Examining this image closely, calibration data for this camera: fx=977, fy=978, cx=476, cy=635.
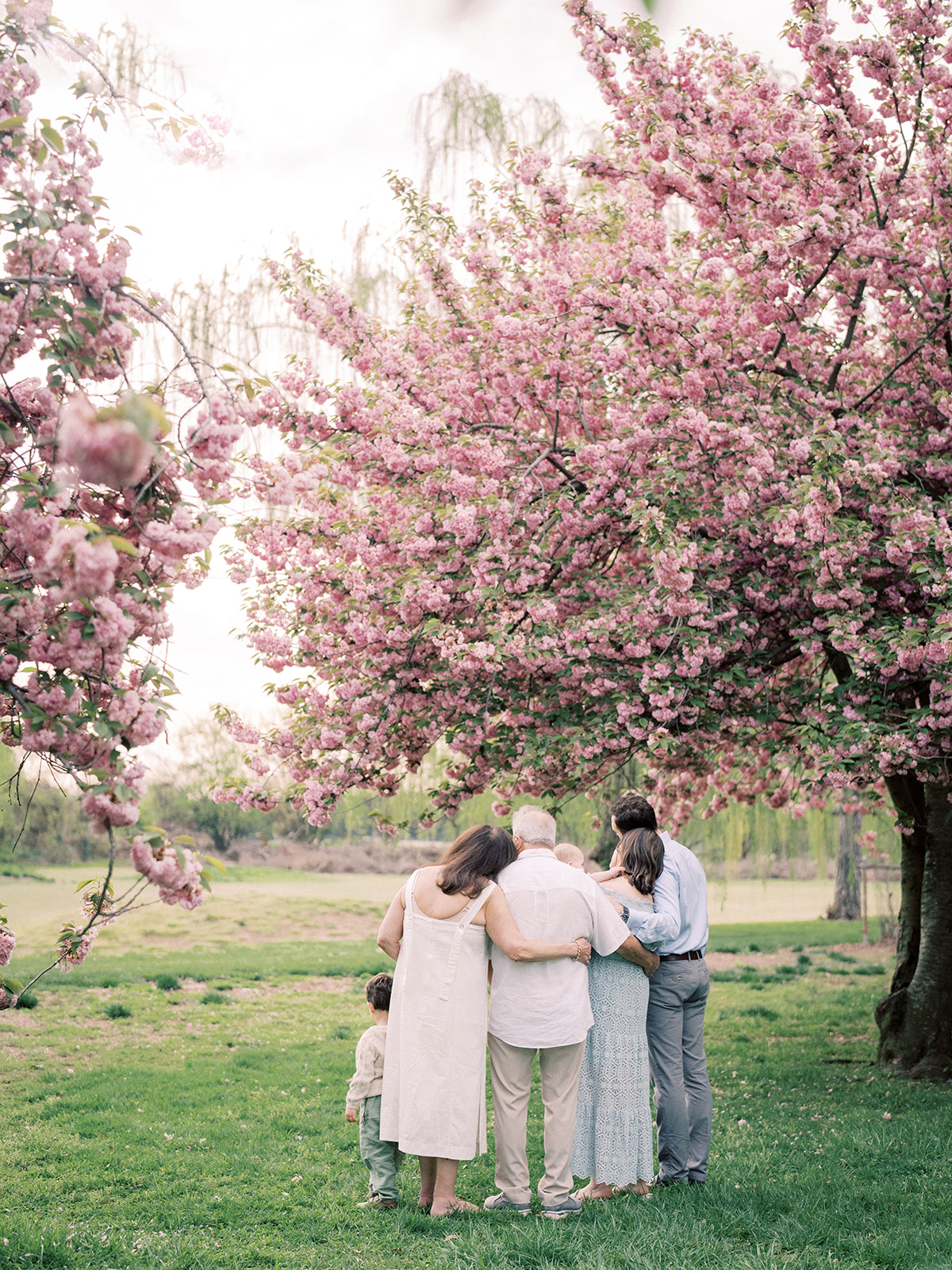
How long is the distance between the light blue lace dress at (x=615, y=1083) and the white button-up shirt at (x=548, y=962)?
16 cm

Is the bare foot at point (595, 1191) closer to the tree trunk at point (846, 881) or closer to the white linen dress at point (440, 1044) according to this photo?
the white linen dress at point (440, 1044)

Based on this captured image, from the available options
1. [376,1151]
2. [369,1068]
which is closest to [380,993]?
[369,1068]

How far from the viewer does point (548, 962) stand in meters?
4.39

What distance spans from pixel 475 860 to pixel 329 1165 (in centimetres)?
233

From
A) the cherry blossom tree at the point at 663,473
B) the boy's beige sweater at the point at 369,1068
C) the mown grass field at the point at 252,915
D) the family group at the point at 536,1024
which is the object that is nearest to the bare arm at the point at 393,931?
the family group at the point at 536,1024

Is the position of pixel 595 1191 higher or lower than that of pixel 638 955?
lower

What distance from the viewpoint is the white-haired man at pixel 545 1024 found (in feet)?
14.3

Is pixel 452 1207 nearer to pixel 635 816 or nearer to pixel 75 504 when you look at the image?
pixel 635 816

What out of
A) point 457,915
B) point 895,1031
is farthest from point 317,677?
point 895,1031

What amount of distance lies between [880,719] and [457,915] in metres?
3.46

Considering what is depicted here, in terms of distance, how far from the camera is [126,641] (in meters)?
2.88

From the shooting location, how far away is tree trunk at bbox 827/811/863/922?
22.0 m

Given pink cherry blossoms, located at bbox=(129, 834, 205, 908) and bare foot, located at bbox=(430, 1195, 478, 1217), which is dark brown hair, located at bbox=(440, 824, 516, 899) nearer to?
bare foot, located at bbox=(430, 1195, 478, 1217)

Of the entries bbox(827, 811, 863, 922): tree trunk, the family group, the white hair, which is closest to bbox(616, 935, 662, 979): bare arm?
the family group
